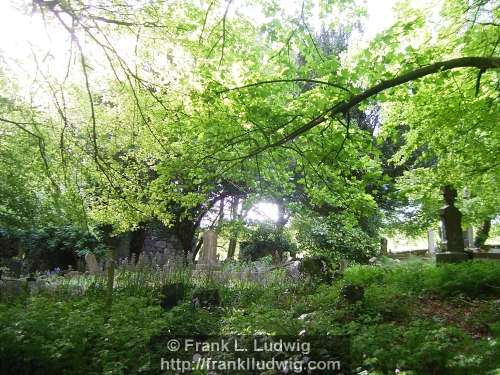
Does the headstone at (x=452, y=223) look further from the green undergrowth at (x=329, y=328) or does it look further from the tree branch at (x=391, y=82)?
the tree branch at (x=391, y=82)

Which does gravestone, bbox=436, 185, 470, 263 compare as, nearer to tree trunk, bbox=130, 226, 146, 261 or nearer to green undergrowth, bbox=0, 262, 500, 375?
green undergrowth, bbox=0, 262, 500, 375

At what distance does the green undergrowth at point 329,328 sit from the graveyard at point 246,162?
31 mm

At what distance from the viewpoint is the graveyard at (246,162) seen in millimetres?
4676

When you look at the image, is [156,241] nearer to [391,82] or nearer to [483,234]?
[483,234]

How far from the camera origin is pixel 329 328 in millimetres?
4969

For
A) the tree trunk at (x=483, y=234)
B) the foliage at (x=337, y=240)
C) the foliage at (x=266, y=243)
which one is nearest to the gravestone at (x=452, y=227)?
the foliage at (x=337, y=240)

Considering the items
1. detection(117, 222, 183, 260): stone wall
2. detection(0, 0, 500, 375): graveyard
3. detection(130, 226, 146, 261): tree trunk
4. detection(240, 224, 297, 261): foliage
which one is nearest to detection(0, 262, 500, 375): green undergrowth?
detection(0, 0, 500, 375): graveyard

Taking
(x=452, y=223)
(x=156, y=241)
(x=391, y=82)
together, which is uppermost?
(x=391, y=82)

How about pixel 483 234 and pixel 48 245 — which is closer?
pixel 48 245

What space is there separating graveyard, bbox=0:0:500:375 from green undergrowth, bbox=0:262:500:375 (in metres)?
0.03

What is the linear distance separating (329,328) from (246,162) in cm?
331

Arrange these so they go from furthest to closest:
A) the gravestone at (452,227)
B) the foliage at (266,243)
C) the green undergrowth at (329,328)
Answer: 1. the foliage at (266,243)
2. the gravestone at (452,227)
3. the green undergrowth at (329,328)

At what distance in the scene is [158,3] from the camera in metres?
6.12

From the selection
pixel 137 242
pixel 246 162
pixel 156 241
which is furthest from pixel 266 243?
pixel 246 162
